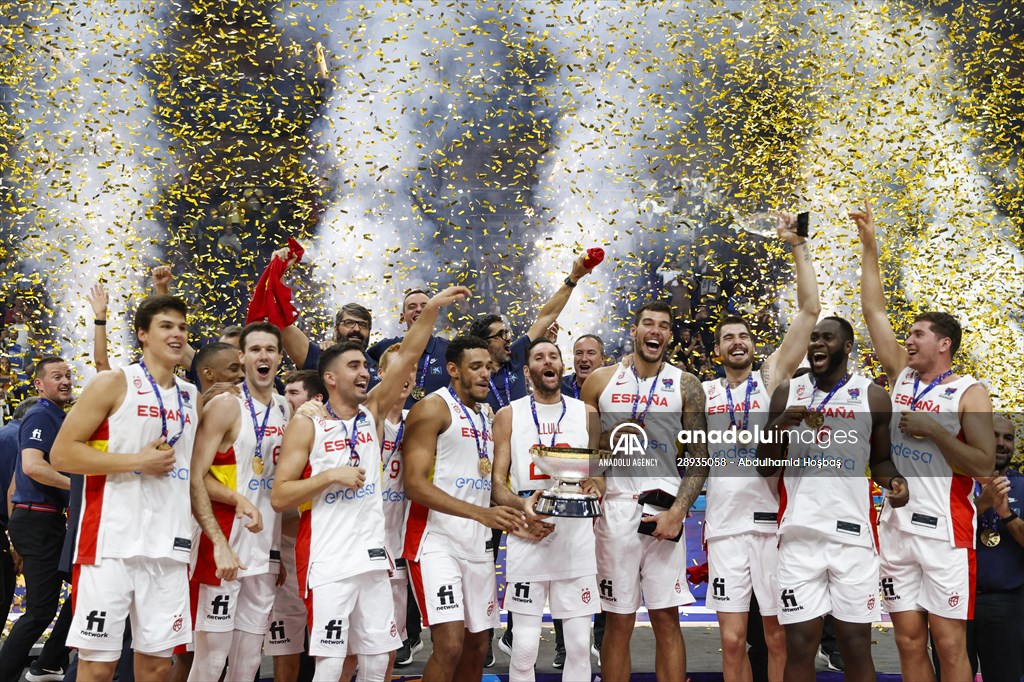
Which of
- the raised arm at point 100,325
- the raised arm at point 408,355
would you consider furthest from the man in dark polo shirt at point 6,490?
the raised arm at point 408,355

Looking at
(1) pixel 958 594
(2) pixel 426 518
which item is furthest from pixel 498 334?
(1) pixel 958 594

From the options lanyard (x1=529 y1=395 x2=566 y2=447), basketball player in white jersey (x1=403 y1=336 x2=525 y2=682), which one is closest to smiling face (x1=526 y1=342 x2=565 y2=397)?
lanyard (x1=529 y1=395 x2=566 y2=447)

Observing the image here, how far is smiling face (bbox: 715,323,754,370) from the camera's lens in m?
6.21

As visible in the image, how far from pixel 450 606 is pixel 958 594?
2.93 m

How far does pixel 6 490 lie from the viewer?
24.6ft

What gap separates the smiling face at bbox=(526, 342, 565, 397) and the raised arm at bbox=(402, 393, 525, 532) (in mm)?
590

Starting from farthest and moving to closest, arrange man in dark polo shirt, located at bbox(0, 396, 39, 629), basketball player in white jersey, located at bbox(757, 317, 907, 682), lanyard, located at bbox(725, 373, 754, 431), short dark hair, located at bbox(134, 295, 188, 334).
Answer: man in dark polo shirt, located at bbox(0, 396, 39, 629)
lanyard, located at bbox(725, 373, 754, 431)
basketball player in white jersey, located at bbox(757, 317, 907, 682)
short dark hair, located at bbox(134, 295, 188, 334)

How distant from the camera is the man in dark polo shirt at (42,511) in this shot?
260 inches

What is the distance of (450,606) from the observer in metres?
5.53

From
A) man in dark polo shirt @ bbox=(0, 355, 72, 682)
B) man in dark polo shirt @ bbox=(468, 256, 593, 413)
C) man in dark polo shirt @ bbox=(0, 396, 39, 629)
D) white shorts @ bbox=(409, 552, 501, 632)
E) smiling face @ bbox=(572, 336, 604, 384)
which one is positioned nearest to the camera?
white shorts @ bbox=(409, 552, 501, 632)

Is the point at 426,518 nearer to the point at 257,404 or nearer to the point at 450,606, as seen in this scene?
the point at 450,606

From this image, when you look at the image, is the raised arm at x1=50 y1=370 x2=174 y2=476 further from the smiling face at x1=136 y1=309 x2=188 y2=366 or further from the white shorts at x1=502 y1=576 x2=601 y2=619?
the white shorts at x1=502 y1=576 x2=601 y2=619

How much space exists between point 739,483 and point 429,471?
191 centimetres

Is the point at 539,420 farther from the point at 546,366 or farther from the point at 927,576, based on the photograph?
the point at 927,576
